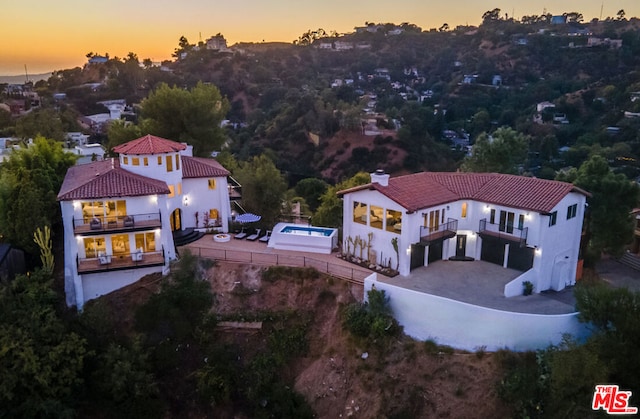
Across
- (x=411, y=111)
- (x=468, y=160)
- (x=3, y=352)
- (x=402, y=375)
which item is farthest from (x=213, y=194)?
(x=411, y=111)

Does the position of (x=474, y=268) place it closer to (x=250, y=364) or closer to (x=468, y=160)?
(x=250, y=364)

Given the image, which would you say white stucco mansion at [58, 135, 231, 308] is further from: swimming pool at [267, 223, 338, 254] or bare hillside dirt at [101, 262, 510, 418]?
swimming pool at [267, 223, 338, 254]

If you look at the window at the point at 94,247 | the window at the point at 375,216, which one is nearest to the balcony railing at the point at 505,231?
the window at the point at 375,216

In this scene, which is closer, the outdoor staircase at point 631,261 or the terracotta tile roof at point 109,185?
the terracotta tile roof at point 109,185

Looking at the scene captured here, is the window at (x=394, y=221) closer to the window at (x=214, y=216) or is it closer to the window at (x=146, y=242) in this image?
the window at (x=214, y=216)

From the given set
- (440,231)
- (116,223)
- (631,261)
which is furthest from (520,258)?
(116,223)

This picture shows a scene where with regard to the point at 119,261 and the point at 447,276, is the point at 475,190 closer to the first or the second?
the point at 447,276
